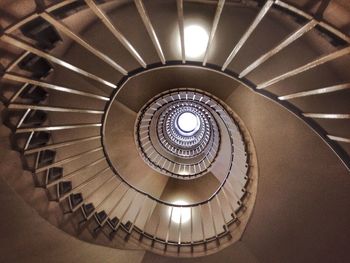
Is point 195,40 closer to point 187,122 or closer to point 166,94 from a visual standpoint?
point 166,94

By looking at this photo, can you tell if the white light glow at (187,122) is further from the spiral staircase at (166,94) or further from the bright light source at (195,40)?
the bright light source at (195,40)

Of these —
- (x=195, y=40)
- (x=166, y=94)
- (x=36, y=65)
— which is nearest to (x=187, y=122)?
(x=166, y=94)

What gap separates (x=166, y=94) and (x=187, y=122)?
571 cm

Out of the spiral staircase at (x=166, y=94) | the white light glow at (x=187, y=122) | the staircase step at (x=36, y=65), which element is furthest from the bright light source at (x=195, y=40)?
the white light glow at (x=187, y=122)

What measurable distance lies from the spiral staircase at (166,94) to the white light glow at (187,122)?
4.78 m

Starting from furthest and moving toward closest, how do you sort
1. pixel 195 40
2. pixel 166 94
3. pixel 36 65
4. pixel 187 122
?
1. pixel 187 122
2. pixel 166 94
3. pixel 195 40
4. pixel 36 65

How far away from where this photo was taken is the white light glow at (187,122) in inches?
423

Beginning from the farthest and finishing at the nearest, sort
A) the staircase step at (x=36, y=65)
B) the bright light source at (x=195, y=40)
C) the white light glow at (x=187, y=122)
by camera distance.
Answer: the white light glow at (x=187, y=122) → the bright light source at (x=195, y=40) → the staircase step at (x=36, y=65)

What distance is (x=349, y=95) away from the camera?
115 inches

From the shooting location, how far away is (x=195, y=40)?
11.4 feet

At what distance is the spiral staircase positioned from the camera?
2543mm

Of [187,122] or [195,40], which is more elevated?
[195,40]

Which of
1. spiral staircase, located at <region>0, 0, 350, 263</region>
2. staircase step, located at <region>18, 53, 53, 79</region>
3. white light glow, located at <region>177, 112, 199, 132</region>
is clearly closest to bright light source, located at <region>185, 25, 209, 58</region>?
spiral staircase, located at <region>0, 0, 350, 263</region>

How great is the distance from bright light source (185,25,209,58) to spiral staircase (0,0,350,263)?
43 millimetres
